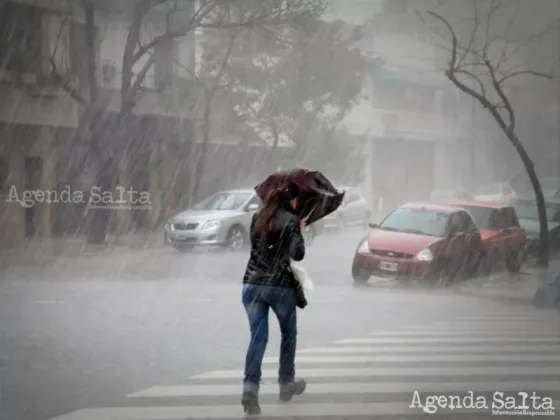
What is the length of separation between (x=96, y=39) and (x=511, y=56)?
305 centimetres

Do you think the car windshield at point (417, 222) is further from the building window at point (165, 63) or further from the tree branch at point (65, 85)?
the tree branch at point (65, 85)

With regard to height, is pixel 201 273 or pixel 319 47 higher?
pixel 319 47

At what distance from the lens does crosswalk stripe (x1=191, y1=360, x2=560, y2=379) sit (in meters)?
5.32

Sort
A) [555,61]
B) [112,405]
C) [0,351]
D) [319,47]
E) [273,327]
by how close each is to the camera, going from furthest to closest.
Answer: [555,61], [319,47], [0,351], [273,327], [112,405]

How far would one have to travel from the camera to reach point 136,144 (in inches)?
263

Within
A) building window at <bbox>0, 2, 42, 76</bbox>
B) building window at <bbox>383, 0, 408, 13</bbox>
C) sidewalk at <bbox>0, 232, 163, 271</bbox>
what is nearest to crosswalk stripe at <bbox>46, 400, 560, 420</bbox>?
sidewalk at <bbox>0, 232, 163, 271</bbox>

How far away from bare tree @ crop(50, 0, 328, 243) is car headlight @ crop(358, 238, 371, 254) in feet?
4.67

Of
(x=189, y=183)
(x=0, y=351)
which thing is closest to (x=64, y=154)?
(x=189, y=183)

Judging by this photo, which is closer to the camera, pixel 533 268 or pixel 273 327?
pixel 273 327

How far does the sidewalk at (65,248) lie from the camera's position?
6535mm

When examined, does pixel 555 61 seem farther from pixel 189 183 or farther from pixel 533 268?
pixel 189 183

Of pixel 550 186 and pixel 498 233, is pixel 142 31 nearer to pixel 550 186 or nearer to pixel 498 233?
pixel 498 233

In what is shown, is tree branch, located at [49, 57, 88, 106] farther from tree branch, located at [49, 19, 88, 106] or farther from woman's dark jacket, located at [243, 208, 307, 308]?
woman's dark jacket, located at [243, 208, 307, 308]

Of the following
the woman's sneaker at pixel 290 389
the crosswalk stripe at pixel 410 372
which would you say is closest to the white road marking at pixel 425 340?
the crosswalk stripe at pixel 410 372
